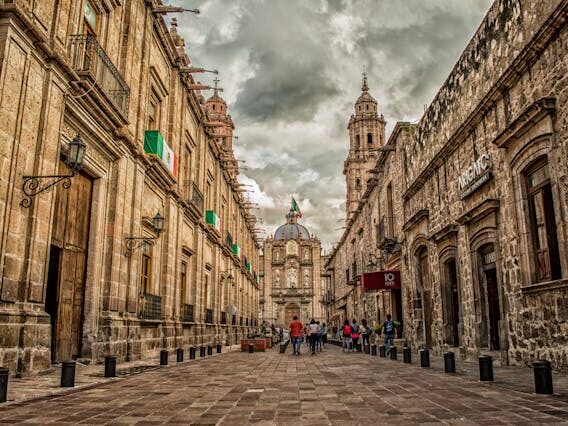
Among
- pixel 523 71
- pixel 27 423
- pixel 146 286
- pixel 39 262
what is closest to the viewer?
pixel 27 423

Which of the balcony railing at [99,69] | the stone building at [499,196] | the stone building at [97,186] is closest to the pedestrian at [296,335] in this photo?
the stone building at [97,186]

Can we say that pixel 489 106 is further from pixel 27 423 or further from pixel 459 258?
pixel 27 423

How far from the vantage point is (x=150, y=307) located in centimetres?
1427

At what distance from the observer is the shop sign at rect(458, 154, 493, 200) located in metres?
11.4

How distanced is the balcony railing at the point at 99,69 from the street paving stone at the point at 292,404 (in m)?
6.02

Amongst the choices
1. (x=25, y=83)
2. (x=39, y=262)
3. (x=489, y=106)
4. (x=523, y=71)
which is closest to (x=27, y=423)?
(x=39, y=262)

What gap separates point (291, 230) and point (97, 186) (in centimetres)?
7382

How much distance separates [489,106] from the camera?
11.2m

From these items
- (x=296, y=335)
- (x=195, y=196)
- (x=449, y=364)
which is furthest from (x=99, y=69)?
(x=296, y=335)

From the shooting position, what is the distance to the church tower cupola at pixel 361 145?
171ft

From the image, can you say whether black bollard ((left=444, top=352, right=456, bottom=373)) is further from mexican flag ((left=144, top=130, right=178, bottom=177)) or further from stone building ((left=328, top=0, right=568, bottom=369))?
mexican flag ((left=144, top=130, right=178, bottom=177))

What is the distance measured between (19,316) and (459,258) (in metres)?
10.5

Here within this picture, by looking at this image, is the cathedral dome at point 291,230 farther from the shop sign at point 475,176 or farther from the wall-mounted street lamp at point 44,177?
the wall-mounted street lamp at point 44,177

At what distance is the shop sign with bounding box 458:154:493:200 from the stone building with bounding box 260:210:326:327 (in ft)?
186
